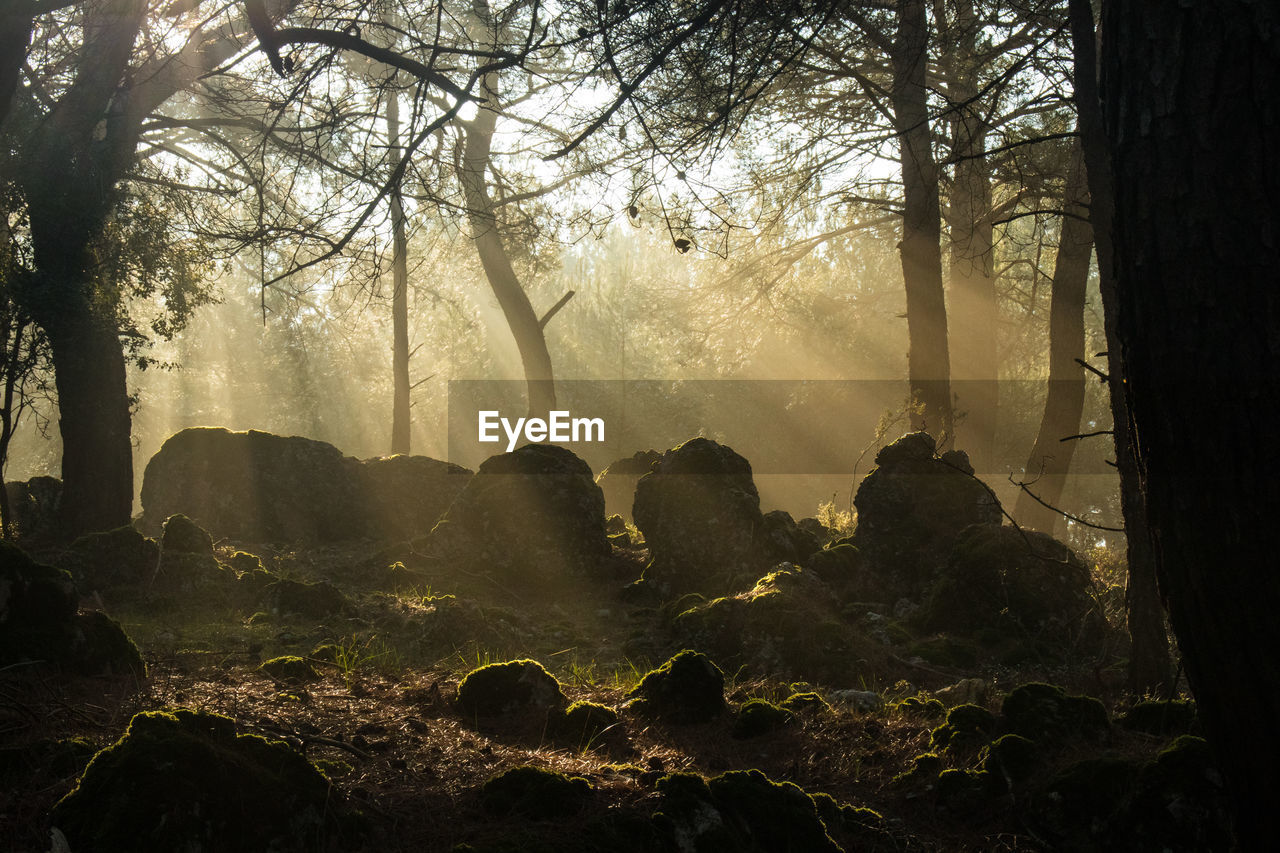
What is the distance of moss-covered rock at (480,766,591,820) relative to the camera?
3.15 m

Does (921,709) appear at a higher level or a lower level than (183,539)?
lower

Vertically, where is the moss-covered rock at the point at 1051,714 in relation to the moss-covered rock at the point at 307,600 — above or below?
below

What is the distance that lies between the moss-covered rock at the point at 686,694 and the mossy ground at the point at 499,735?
6 cm

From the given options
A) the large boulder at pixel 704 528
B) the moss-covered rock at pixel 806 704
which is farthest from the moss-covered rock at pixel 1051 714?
the large boulder at pixel 704 528

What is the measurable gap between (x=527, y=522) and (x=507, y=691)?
14.6 ft

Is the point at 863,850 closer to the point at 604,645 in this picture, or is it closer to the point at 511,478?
the point at 604,645

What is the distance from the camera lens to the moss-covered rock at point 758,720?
4449 mm

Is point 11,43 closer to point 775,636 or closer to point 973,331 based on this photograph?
point 775,636

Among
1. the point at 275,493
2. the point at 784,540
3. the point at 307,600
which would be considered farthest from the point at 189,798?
the point at 275,493

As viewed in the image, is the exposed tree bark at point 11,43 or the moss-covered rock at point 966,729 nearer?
the moss-covered rock at point 966,729

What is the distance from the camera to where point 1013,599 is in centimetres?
684

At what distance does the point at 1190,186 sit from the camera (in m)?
2.28

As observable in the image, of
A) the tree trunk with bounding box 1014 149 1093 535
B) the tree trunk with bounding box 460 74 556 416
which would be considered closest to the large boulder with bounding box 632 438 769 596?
the tree trunk with bounding box 1014 149 1093 535

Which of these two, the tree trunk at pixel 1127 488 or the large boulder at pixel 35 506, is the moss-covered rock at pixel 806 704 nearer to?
the tree trunk at pixel 1127 488
